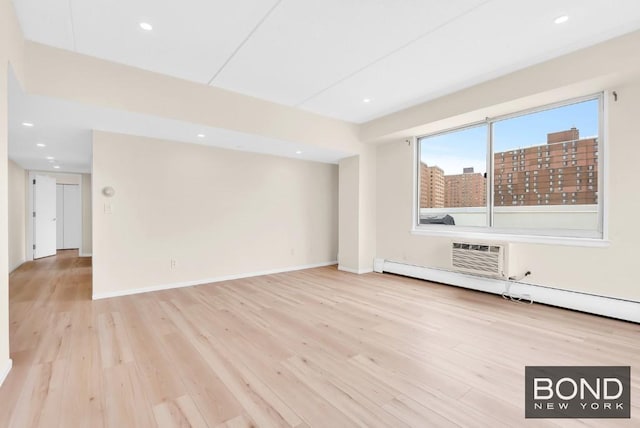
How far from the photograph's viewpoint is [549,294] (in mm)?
3465

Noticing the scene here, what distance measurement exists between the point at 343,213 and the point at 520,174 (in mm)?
2964

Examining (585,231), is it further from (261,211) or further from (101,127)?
(101,127)

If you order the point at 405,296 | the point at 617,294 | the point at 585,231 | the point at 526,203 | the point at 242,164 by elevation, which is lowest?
the point at 405,296

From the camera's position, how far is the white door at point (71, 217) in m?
8.70

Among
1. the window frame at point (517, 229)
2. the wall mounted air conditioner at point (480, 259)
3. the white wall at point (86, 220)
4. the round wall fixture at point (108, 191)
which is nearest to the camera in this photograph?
the window frame at point (517, 229)

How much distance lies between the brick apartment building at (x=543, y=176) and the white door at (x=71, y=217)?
10490 mm

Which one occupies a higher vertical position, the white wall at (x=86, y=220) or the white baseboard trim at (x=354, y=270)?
the white wall at (x=86, y=220)

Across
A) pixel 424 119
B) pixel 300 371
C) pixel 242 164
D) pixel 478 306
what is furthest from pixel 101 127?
pixel 478 306

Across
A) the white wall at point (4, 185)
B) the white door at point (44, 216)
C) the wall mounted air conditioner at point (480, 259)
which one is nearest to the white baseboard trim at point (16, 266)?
the white door at point (44, 216)

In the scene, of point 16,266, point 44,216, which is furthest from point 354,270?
point 44,216

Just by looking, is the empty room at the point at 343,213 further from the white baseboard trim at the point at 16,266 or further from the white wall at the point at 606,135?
the white baseboard trim at the point at 16,266

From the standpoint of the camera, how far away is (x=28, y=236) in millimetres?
6711

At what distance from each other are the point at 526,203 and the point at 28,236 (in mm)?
9976

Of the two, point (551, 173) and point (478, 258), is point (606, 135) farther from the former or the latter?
point (478, 258)
